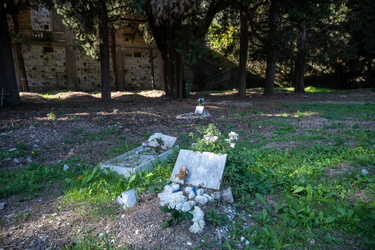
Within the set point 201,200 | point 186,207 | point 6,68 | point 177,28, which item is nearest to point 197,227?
point 186,207

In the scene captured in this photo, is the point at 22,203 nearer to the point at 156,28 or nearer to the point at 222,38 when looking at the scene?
the point at 156,28

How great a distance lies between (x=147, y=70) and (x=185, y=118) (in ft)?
48.2

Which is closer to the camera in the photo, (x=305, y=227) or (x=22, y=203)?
(x=305, y=227)

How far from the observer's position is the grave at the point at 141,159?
4008 millimetres

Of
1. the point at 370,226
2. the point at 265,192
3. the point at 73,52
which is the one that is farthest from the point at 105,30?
the point at 370,226

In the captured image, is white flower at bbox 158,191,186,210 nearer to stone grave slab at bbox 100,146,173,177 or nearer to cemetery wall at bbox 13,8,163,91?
stone grave slab at bbox 100,146,173,177

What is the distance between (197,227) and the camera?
8.32 ft

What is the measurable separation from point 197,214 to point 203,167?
767 mm

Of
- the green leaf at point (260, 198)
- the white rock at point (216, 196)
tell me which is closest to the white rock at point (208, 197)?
the white rock at point (216, 196)

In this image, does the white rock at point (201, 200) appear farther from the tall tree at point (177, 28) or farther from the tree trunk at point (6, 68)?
the tree trunk at point (6, 68)

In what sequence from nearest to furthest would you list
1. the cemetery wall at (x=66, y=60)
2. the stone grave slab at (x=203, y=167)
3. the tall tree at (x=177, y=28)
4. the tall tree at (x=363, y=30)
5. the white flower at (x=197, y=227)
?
the white flower at (x=197, y=227) → the stone grave slab at (x=203, y=167) → the tall tree at (x=177, y=28) → the tall tree at (x=363, y=30) → the cemetery wall at (x=66, y=60)

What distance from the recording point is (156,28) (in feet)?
45.9

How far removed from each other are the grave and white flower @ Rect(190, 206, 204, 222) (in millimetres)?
1444

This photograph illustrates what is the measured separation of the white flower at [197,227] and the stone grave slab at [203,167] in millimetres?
605
